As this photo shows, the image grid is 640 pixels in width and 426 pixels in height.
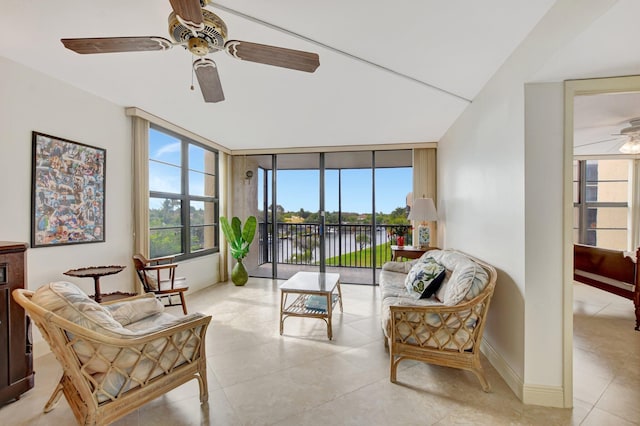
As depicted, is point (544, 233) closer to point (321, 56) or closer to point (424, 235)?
point (321, 56)

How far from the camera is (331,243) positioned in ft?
18.2

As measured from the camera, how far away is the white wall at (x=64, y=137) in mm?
2268

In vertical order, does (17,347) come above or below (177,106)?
below

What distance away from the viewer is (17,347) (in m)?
1.89

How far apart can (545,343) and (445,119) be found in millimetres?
2616

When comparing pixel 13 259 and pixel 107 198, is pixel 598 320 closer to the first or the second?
pixel 13 259

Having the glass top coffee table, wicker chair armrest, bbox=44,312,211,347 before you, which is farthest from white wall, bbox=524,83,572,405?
wicker chair armrest, bbox=44,312,211,347

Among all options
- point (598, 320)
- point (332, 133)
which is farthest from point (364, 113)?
point (598, 320)

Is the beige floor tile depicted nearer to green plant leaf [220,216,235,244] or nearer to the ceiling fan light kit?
the ceiling fan light kit

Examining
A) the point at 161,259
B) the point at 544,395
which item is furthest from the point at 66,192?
the point at 544,395

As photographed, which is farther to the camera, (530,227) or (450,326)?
(450,326)

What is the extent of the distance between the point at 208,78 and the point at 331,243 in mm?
4115

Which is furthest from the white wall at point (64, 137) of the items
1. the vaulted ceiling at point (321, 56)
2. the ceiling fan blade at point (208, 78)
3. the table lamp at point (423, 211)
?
the table lamp at point (423, 211)

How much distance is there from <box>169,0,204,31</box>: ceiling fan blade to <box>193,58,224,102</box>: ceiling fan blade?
345mm
